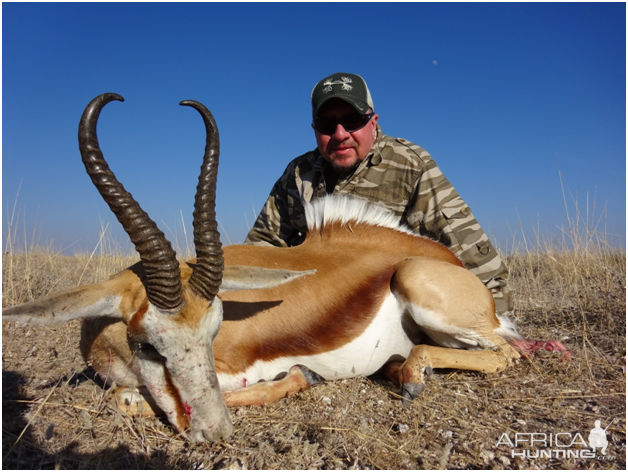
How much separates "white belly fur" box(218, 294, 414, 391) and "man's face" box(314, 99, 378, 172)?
85.8 inches

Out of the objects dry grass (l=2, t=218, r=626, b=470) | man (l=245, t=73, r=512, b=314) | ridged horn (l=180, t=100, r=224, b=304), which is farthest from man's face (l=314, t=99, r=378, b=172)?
dry grass (l=2, t=218, r=626, b=470)

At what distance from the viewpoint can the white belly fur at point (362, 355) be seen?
3496 mm

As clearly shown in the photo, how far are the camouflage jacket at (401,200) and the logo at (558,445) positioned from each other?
2065 millimetres

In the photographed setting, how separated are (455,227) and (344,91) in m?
2.06

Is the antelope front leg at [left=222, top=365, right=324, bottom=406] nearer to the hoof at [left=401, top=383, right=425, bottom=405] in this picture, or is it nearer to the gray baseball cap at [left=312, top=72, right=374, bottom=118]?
the hoof at [left=401, top=383, right=425, bottom=405]

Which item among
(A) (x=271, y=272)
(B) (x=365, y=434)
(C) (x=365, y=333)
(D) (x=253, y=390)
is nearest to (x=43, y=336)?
(D) (x=253, y=390)

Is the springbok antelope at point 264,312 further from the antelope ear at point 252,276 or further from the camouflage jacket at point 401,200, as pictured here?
the camouflage jacket at point 401,200

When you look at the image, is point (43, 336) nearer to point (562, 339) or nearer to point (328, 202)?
point (328, 202)

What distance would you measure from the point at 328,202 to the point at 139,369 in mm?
2271

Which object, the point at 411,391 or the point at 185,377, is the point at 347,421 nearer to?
the point at 411,391

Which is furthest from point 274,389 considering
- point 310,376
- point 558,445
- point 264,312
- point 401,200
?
point 401,200

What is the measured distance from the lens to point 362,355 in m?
3.62

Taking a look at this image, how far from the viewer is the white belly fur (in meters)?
3.50

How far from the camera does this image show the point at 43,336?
A: 460 centimetres
